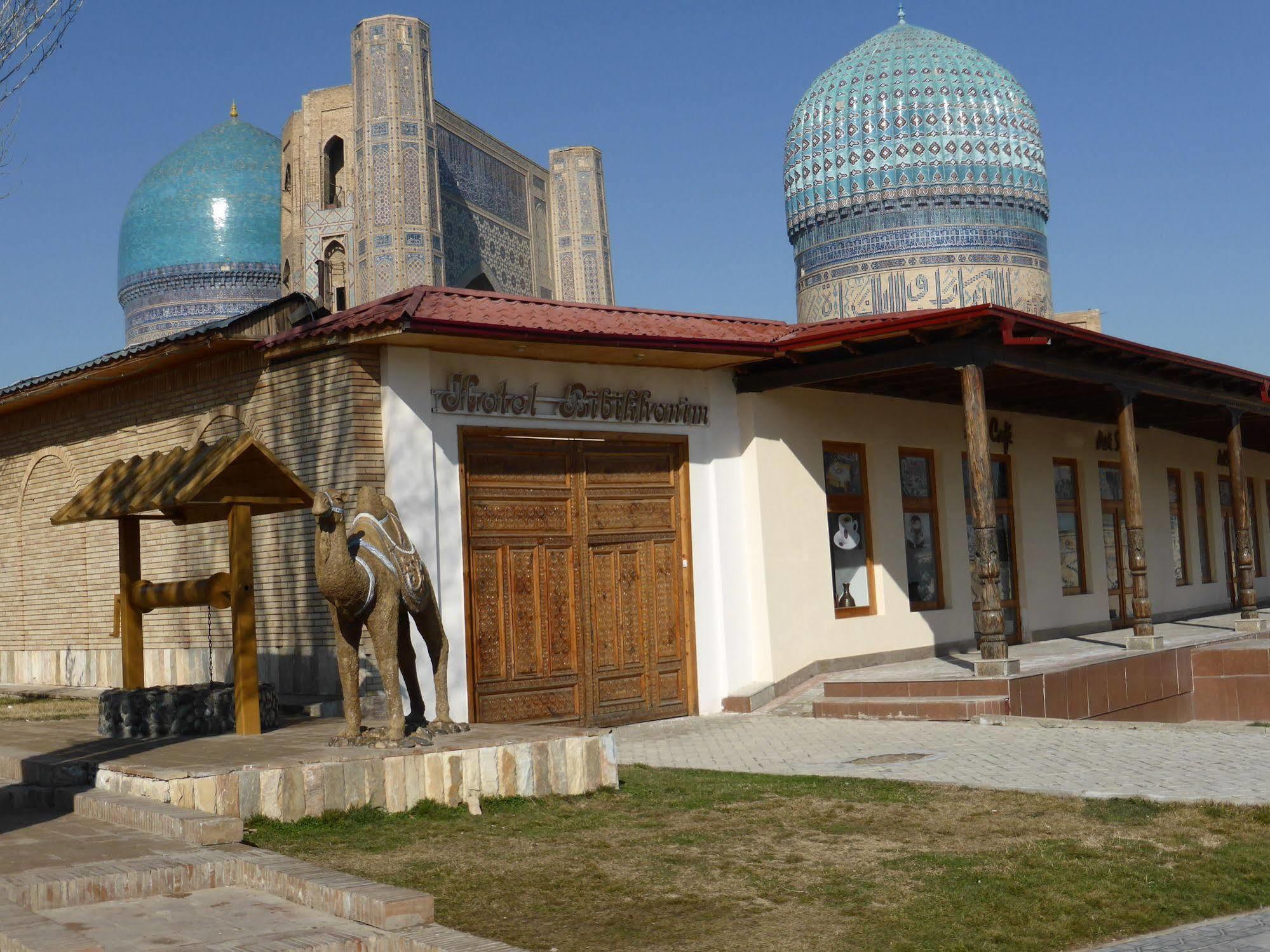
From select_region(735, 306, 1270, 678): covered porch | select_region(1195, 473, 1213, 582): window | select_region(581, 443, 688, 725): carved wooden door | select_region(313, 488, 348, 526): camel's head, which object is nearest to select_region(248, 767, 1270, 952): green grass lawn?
select_region(313, 488, 348, 526): camel's head

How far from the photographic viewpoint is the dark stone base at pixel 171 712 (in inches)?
344

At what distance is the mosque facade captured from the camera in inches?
1117

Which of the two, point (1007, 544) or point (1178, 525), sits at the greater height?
point (1178, 525)

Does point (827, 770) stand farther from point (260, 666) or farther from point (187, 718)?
point (260, 666)

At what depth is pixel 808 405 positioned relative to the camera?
1464 cm

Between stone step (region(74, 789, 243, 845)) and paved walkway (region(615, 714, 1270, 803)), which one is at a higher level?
stone step (region(74, 789, 243, 845))

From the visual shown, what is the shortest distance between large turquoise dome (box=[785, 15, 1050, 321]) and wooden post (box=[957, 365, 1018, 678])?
1559 centimetres

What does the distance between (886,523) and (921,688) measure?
3.64m

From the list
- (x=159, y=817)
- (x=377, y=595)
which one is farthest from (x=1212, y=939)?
(x=377, y=595)

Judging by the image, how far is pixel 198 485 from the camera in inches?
330

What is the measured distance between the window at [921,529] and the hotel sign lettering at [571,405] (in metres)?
3.42

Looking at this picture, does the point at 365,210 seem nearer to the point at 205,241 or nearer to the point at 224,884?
the point at 205,241

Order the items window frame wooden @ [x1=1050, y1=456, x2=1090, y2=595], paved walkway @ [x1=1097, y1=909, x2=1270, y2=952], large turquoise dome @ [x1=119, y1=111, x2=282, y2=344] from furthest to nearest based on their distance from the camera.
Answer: large turquoise dome @ [x1=119, y1=111, x2=282, y2=344]
window frame wooden @ [x1=1050, y1=456, x2=1090, y2=595]
paved walkway @ [x1=1097, y1=909, x2=1270, y2=952]

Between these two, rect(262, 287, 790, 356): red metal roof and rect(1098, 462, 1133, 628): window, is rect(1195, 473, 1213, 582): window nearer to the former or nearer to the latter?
rect(1098, 462, 1133, 628): window
